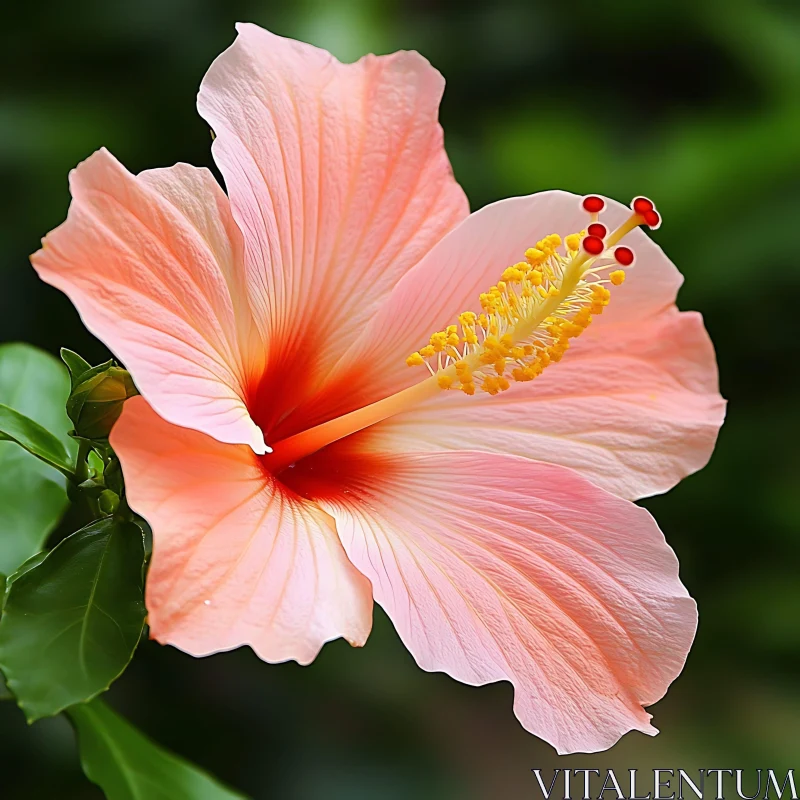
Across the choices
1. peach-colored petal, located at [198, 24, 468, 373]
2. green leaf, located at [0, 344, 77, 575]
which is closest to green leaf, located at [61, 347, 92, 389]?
peach-colored petal, located at [198, 24, 468, 373]

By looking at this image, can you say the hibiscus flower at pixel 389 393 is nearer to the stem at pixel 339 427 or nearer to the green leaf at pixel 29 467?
the stem at pixel 339 427

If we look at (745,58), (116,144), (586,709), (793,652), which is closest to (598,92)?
(745,58)

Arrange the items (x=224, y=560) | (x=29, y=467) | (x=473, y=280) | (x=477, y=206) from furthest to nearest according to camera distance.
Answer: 1. (x=477, y=206)
2. (x=29, y=467)
3. (x=473, y=280)
4. (x=224, y=560)

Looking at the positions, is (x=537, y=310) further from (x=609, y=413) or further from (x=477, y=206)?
(x=477, y=206)

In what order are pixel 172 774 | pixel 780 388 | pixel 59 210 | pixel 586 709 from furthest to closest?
pixel 780 388 → pixel 59 210 → pixel 172 774 → pixel 586 709

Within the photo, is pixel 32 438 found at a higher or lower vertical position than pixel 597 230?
lower

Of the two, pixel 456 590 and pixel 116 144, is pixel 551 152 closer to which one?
pixel 116 144

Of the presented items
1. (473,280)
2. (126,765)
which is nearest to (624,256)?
(473,280)
